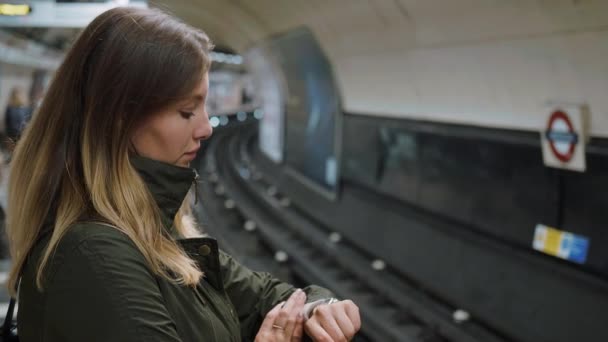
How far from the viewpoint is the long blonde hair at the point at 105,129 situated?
1.31 m

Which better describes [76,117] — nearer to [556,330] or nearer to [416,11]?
[556,330]

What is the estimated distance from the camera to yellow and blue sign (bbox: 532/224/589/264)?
4.46 m

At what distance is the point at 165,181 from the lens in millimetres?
1415

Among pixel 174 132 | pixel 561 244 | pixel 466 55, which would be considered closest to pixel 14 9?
pixel 466 55

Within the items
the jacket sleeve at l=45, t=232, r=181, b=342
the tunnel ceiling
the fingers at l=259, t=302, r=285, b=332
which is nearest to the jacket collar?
the jacket sleeve at l=45, t=232, r=181, b=342

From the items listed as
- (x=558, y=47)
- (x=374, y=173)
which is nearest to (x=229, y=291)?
(x=558, y=47)

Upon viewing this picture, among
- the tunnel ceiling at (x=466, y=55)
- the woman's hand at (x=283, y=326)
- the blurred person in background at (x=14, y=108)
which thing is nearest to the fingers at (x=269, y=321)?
the woman's hand at (x=283, y=326)

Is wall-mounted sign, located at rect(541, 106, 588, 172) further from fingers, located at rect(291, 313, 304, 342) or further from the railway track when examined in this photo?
fingers, located at rect(291, 313, 304, 342)

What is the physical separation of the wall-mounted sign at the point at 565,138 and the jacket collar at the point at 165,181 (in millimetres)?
3577

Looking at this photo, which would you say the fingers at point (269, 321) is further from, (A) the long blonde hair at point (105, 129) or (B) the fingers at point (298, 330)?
(A) the long blonde hair at point (105, 129)

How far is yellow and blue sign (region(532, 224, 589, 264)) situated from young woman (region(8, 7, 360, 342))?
3.48 meters

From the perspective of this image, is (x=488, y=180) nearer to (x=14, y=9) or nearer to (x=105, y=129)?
(x=14, y=9)

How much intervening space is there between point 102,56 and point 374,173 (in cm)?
685

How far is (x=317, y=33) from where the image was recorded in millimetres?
8914
